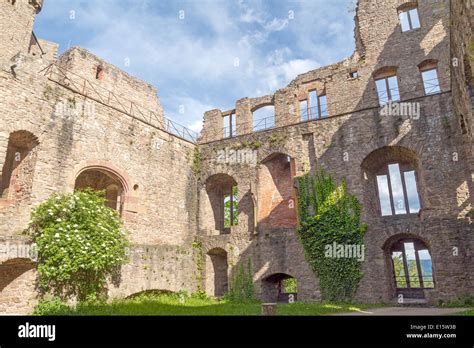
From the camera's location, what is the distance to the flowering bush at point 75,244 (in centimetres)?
1002

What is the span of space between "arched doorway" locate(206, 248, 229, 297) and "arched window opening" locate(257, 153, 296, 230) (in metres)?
2.76

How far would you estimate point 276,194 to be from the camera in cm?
1677

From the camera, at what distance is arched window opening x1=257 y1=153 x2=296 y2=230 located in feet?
52.4

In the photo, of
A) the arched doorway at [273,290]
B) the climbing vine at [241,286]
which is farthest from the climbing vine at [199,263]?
the arched doorway at [273,290]

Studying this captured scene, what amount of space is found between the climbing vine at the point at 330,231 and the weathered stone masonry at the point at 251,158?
0.43 m

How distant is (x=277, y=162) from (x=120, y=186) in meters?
7.63

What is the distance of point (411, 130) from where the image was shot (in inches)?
546

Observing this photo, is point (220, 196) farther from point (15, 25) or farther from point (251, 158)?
point (15, 25)

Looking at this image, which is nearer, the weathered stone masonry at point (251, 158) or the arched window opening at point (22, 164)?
→ the arched window opening at point (22, 164)

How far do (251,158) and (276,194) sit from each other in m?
2.15

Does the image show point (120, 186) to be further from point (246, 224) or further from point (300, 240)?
point (300, 240)

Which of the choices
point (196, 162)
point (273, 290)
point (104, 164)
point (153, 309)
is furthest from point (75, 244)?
point (273, 290)

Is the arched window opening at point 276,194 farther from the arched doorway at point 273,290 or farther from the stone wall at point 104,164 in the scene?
the stone wall at point 104,164
